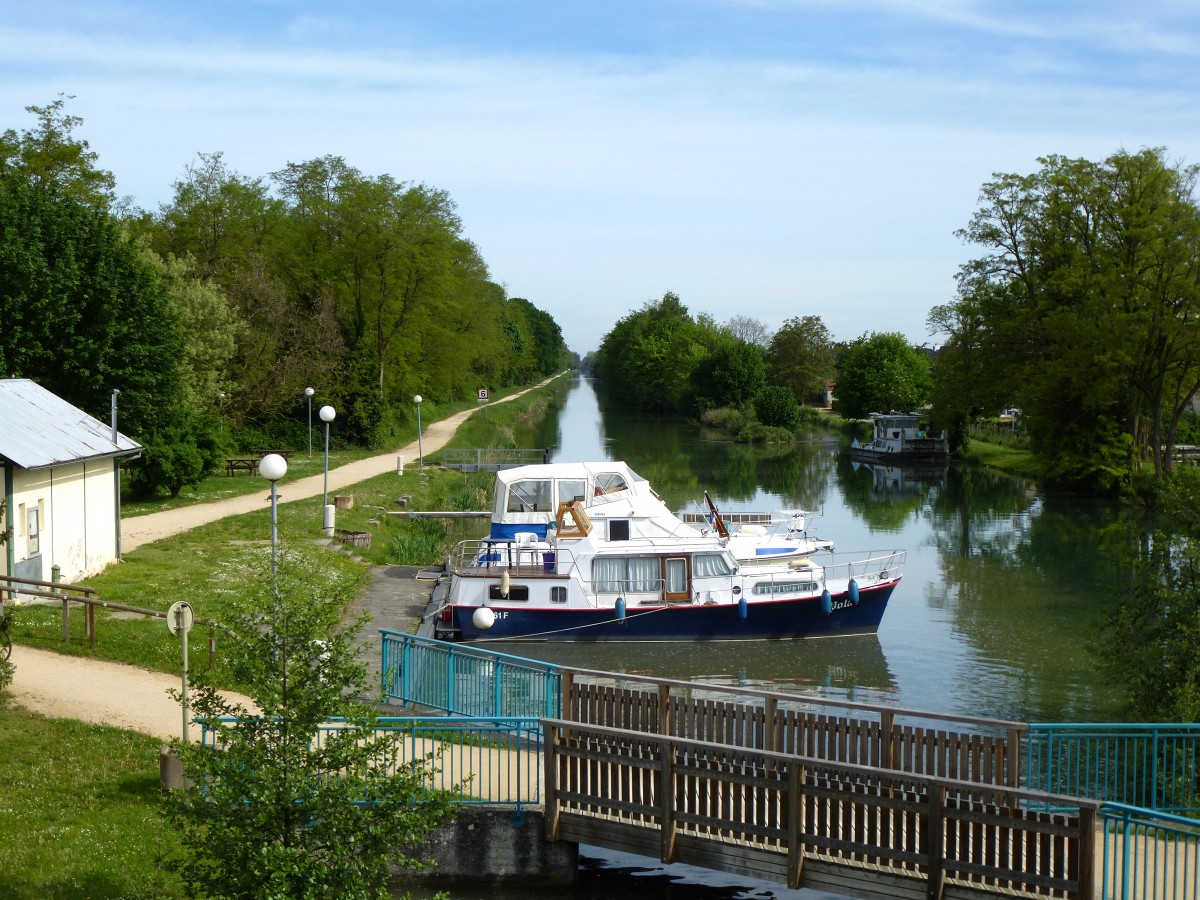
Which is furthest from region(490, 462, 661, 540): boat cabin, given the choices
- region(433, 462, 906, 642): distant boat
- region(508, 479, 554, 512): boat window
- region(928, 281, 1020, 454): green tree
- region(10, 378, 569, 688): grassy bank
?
region(928, 281, 1020, 454): green tree

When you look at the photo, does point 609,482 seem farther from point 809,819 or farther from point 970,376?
point 970,376

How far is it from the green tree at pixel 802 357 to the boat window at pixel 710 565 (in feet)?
281

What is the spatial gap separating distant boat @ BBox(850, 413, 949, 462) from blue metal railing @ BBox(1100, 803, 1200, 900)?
196 ft

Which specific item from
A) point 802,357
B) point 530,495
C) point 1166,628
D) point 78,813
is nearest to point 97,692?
point 78,813

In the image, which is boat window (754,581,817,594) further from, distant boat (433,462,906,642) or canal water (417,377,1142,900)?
canal water (417,377,1142,900)

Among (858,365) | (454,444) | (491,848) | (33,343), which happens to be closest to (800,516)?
(491,848)

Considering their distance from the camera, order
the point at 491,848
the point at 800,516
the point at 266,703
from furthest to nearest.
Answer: the point at 800,516 < the point at 491,848 < the point at 266,703

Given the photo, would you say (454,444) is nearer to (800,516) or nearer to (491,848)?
(800,516)

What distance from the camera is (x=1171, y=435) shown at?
159 ft

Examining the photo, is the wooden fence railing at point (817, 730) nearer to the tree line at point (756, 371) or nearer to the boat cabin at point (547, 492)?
the boat cabin at point (547, 492)

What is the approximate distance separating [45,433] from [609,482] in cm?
1277

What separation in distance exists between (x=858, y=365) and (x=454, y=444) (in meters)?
44.5

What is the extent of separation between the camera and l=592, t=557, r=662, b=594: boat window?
26375mm

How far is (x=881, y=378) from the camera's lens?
92.6 metres
